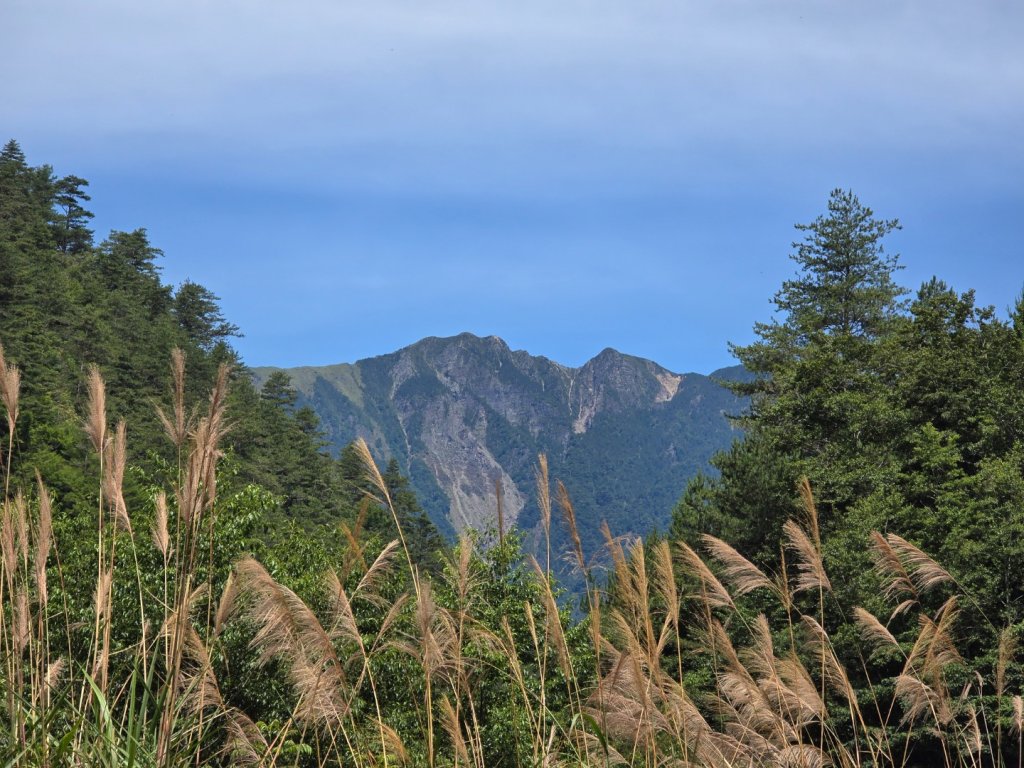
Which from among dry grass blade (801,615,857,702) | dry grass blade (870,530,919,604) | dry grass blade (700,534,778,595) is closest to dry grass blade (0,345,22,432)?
A: dry grass blade (700,534,778,595)

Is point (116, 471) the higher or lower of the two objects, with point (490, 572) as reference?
higher

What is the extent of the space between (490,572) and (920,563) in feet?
53.6

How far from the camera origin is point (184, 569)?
2.82m

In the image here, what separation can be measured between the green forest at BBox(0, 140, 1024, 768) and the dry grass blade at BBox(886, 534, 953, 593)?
44 millimetres

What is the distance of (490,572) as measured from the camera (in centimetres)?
1970

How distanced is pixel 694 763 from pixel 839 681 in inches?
28.5

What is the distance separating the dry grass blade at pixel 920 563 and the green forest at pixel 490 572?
0.04m

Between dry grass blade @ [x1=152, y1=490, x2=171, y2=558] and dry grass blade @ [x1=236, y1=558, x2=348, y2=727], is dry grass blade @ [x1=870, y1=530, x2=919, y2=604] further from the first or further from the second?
dry grass blade @ [x1=152, y1=490, x2=171, y2=558]

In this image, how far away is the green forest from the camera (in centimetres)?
318

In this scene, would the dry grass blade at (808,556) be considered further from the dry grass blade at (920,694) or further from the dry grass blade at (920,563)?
the dry grass blade at (920,694)

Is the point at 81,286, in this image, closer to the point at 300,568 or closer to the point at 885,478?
the point at 300,568

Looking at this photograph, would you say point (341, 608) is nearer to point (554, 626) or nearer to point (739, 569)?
point (554, 626)

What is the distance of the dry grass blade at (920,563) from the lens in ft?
12.2

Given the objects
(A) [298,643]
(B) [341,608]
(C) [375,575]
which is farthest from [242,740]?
(C) [375,575]
